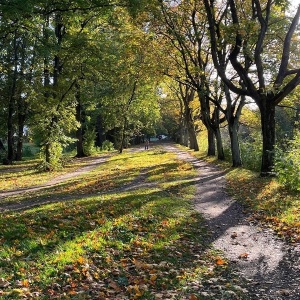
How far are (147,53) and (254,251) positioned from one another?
1897 centimetres

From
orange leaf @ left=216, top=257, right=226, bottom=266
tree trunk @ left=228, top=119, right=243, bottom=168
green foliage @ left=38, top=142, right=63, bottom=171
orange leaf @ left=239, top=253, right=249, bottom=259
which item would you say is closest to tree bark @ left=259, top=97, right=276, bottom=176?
tree trunk @ left=228, top=119, right=243, bottom=168

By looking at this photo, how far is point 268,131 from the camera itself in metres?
14.9

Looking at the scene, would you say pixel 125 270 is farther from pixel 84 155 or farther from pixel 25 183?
pixel 84 155

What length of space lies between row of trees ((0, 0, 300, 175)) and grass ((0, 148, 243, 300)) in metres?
6.27

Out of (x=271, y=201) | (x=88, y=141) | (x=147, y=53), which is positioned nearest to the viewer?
(x=271, y=201)

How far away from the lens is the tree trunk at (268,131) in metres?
14.7

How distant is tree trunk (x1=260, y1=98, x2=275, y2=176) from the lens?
14672mm

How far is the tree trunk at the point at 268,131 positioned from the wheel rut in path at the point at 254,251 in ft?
15.9

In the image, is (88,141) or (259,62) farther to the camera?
(88,141)

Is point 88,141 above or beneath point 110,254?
above

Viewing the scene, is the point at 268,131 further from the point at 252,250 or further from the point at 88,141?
the point at 88,141

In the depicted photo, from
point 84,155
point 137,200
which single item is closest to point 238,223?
point 137,200

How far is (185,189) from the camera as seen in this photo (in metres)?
13.2

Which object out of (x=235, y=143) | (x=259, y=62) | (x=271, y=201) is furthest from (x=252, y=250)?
(x=235, y=143)
